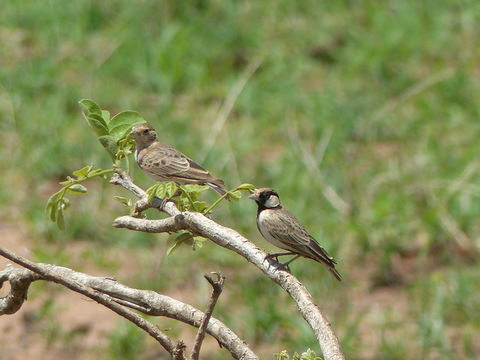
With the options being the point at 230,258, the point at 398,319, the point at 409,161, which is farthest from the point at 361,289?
the point at 409,161

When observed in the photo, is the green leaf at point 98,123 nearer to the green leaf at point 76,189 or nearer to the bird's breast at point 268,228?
the green leaf at point 76,189

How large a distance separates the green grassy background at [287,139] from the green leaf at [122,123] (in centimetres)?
367

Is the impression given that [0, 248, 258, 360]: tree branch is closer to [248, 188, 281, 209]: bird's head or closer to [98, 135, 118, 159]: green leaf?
[98, 135, 118, 159]: green leaf

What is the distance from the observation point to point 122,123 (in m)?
3.32

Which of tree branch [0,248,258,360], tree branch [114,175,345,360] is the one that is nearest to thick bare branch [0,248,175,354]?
tree branch [0,248,258,360]

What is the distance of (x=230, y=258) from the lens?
7.76m

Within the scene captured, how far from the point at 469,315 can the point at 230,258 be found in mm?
1730

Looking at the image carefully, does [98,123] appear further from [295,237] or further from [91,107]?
[295,237]

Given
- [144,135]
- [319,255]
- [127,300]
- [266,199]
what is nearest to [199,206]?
[127,300]

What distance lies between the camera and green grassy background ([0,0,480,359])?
23.9 feet

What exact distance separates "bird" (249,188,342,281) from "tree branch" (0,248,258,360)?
4.75 ft

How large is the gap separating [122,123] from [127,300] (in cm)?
55

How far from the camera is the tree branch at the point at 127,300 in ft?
9.47

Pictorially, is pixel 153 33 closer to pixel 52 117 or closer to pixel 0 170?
pixel 52 117
